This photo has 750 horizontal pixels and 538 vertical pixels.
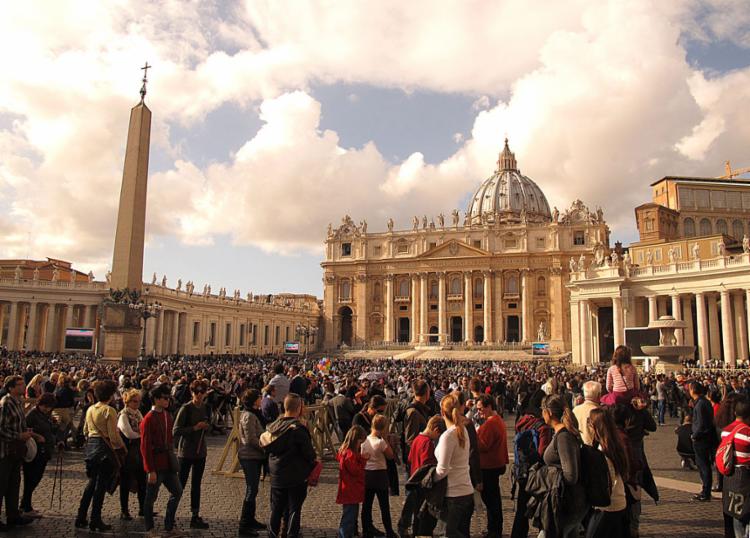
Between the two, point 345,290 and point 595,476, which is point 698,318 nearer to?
point 595,476

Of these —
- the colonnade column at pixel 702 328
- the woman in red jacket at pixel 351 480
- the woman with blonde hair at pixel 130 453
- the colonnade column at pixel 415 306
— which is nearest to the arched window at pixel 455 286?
the colonnade column at pixel 415 306

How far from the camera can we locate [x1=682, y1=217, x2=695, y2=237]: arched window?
57.0 metres

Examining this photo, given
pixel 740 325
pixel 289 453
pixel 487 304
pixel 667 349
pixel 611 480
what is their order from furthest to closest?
pixel 487 304 < pixel 740 325 < pixel 667 349 < pixel 289 453 < pixel 611 480

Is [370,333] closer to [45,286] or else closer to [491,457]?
[45,286]

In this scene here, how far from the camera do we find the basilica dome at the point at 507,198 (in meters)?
92.8

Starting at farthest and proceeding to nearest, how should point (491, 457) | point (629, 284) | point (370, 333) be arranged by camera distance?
point (370, 333) → point (629, 284) → point (491, 457)

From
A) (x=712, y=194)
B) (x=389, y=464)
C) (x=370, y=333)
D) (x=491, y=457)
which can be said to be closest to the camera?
(x=491, y=457)

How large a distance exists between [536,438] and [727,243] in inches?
1909

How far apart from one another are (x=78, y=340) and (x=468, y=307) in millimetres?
44435

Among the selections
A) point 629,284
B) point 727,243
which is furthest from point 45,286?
point 727,243

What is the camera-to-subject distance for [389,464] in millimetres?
6691

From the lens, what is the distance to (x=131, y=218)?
21016mm

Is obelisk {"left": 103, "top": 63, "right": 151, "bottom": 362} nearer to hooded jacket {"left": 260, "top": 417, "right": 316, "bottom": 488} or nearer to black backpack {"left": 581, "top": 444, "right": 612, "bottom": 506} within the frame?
hooded jacket {"left": 260, "top": 417, "right": 316, "bottom": 488}

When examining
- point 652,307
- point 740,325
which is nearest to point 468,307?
point 652,307
